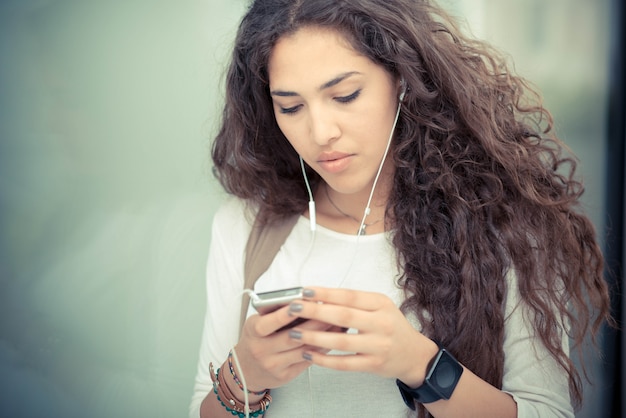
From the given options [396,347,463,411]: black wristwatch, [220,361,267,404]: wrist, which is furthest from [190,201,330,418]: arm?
[396,347,463,411]: black wristwatch

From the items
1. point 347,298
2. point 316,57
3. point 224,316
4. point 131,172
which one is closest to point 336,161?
point 316,57

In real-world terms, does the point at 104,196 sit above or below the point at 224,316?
above

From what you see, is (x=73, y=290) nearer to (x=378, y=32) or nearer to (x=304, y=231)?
(x=304, y=231)

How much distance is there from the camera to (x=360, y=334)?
89 cm

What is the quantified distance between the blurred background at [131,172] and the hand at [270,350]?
761 mm

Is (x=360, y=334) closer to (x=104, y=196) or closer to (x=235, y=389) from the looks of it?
(x=235, y=389)

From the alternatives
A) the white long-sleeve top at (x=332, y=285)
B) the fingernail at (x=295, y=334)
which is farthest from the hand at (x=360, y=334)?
the white long-sleeve top at (x=332, y=285)

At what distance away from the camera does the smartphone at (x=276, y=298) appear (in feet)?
2.81

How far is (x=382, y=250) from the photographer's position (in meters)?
1.23

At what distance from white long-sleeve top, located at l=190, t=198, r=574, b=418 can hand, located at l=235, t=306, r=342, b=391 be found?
0.18 m

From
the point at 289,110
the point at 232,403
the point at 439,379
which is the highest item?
the point at 289,110

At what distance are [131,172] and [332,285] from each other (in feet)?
2.66

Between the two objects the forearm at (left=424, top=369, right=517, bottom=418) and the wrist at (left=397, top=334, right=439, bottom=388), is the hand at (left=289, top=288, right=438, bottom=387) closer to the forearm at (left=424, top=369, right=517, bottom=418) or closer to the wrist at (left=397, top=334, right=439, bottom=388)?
the wrist at (left=397, top=334, right=439, bottom=388)

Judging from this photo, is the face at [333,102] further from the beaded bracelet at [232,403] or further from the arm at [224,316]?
the beaded bracelet at [232,403]
